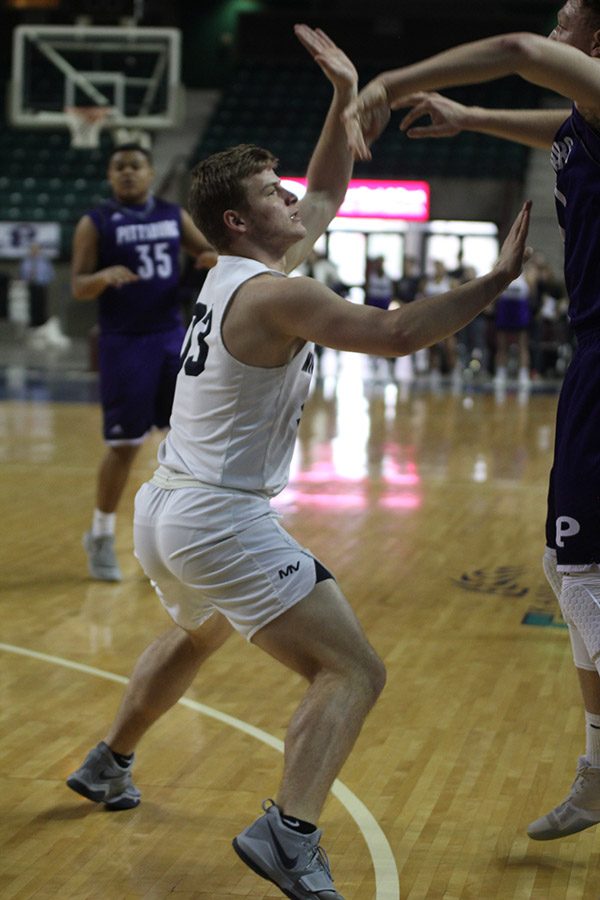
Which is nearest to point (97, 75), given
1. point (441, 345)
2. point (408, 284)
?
point (408, 284)

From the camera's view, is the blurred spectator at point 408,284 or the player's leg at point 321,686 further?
the blurred spectator at point 408,284

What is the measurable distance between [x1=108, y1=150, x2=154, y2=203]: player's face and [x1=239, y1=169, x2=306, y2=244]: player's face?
326 cm

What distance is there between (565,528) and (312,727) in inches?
29.1

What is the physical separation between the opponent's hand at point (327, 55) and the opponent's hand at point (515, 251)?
569 mm

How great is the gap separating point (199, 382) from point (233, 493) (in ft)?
0.93

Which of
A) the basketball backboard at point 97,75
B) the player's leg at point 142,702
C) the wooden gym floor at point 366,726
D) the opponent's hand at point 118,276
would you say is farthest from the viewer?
the basketball backboard at point 97,75

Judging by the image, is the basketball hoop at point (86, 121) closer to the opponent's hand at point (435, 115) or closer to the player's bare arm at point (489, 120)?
the player's bare arm at point (489, 120)

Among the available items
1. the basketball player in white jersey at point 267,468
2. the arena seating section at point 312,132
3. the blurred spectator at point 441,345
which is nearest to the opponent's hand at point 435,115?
the basketball player in white jersey at point 267,468

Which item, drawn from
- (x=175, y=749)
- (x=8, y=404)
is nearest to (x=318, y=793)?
(x=175, y=749)

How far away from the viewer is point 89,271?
6410mm

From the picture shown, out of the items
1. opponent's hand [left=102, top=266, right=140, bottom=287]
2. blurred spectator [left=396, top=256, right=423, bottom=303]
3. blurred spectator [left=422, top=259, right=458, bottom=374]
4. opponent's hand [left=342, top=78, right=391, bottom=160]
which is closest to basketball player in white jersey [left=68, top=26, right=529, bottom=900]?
opponent's hand [left=342, top=78, right=391, bottom=160]

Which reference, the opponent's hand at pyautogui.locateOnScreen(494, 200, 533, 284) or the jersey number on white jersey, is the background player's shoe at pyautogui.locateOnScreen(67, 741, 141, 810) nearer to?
the jersey number on white jersey

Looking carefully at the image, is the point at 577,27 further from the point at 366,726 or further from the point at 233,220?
the point at 366,726

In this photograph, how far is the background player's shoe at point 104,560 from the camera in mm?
6426
